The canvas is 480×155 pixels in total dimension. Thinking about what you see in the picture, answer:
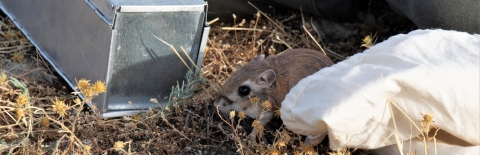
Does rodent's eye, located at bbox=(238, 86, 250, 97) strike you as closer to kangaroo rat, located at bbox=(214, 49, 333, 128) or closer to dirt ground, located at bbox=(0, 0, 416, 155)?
kangaroo rat, located at bbox=(214, 49, 333, 128)

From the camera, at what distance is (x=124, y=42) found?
12.1 ft

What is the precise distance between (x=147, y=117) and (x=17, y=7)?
158 cm

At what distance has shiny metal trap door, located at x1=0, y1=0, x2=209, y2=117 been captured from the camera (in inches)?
142

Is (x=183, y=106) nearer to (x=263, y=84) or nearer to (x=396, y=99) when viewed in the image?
(x=263, y=84)

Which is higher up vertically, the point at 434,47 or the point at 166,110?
the point at 434,47

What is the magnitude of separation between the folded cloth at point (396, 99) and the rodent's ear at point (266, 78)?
0.65 m

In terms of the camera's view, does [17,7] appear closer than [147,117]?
No

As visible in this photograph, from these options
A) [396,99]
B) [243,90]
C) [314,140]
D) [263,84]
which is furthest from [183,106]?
[396,99]

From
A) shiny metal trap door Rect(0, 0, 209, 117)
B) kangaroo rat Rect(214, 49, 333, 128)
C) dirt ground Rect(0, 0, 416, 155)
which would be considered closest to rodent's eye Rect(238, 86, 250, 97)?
kangaroo rat Rect(214, 49, 333, 128)

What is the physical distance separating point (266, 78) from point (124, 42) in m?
0.86

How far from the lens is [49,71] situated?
4383mm

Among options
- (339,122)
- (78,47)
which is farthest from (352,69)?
(78,47)

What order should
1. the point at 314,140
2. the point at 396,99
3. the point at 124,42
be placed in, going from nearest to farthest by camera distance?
the point at 396,99 → the point at 314,140 → the point at 124,42

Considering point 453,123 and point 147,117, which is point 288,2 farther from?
point 453,123
